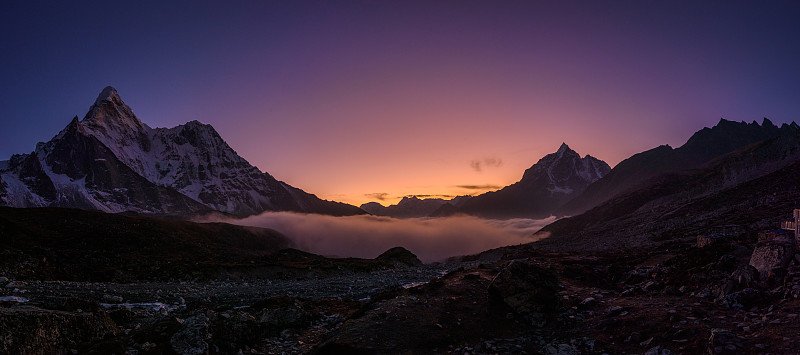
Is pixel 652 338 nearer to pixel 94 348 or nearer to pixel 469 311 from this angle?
pixel 469 311

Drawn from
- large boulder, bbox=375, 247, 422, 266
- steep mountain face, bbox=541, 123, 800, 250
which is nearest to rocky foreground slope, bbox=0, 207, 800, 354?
steep mountain face, bbox=541, 123, 800, 250

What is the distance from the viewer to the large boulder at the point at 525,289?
65.8ft

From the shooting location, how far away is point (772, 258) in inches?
680

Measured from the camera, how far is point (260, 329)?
61.9 ft

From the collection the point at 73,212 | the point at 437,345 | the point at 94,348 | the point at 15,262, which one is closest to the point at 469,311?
the point at 437,345

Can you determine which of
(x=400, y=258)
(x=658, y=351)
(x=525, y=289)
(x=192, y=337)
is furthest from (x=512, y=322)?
(x=400, y=258)

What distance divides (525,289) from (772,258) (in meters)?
11.2

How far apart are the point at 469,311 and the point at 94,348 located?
696 inches

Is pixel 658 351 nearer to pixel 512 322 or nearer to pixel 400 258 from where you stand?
pixel 512 322

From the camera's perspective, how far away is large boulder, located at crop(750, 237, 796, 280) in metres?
16.8

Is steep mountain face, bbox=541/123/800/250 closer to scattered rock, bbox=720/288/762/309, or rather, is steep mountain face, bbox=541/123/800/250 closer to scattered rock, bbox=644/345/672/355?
scattered rock, bbox=720/288/762/309

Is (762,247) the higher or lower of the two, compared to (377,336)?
higher

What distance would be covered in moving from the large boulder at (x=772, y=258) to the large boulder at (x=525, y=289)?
928 centimetres

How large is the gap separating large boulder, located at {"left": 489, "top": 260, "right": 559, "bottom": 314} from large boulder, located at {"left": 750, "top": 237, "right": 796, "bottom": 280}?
30.4 feet
